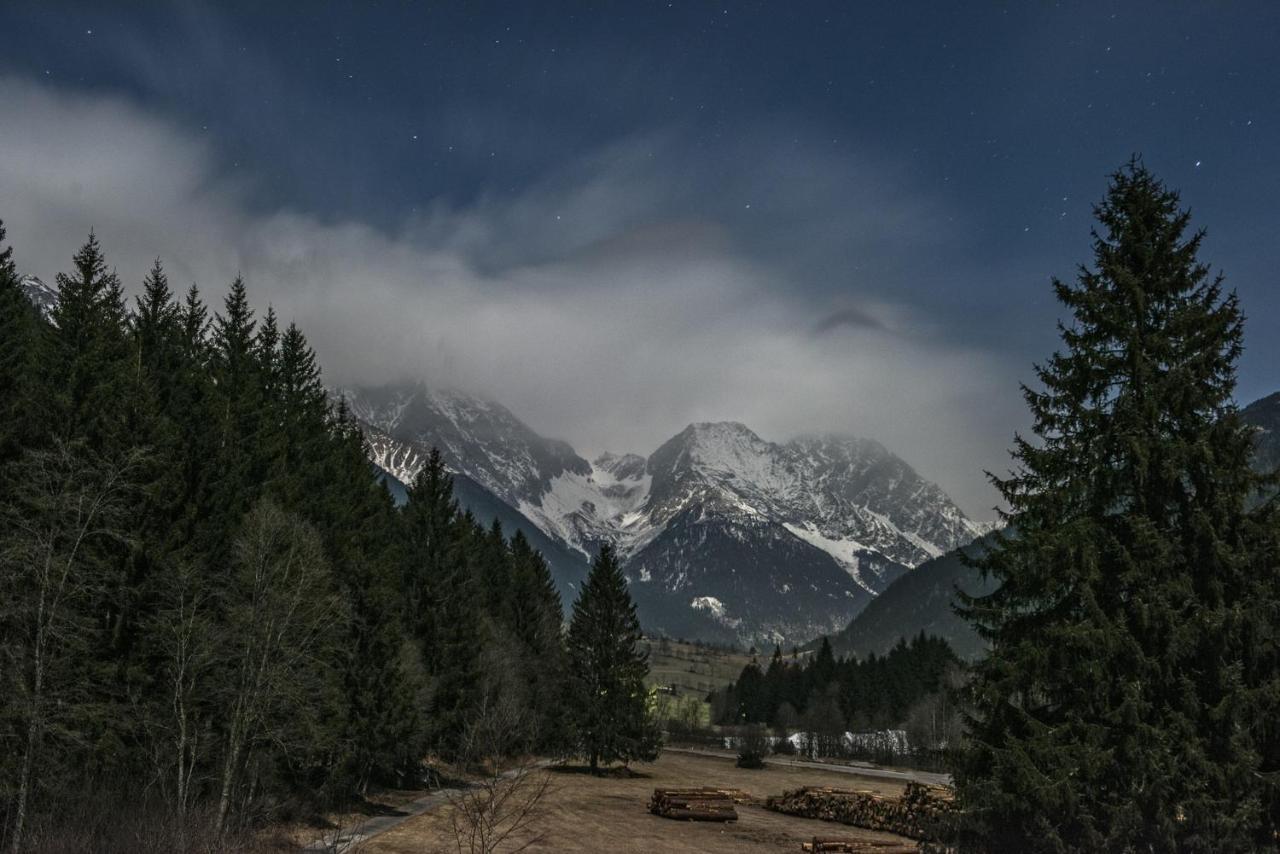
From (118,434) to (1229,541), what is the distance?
31.2m

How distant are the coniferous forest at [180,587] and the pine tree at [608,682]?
1835 cm

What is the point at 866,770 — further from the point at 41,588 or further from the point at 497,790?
the point at 41,588

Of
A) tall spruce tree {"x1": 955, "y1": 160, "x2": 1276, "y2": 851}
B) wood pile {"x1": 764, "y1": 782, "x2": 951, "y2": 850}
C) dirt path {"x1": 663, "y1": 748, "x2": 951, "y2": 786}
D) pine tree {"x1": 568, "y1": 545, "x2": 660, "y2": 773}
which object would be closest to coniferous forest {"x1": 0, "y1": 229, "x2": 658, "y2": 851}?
tall spruce tree {"x1": 955, "y1": 160, "x2": 1276, "y2": 851}

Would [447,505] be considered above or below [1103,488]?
above

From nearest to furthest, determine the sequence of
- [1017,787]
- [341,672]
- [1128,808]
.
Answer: [1128,808] < [1017,787] < [341,672]

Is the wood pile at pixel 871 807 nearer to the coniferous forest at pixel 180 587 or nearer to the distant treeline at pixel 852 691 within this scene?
the coniferous forest at pixel 180 587

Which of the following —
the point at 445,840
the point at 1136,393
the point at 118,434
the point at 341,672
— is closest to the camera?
the point at 1136,393

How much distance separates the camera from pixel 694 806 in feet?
144

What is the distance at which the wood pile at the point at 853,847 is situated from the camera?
3250cm

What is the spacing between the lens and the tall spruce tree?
55.8 ft

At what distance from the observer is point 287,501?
36281 millimetres

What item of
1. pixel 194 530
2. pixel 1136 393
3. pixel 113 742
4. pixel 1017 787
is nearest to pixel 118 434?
pixel 194 530

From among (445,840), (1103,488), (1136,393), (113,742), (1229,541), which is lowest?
(445,840)

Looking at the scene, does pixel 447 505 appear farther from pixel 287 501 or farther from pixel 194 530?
pixel 194 530
